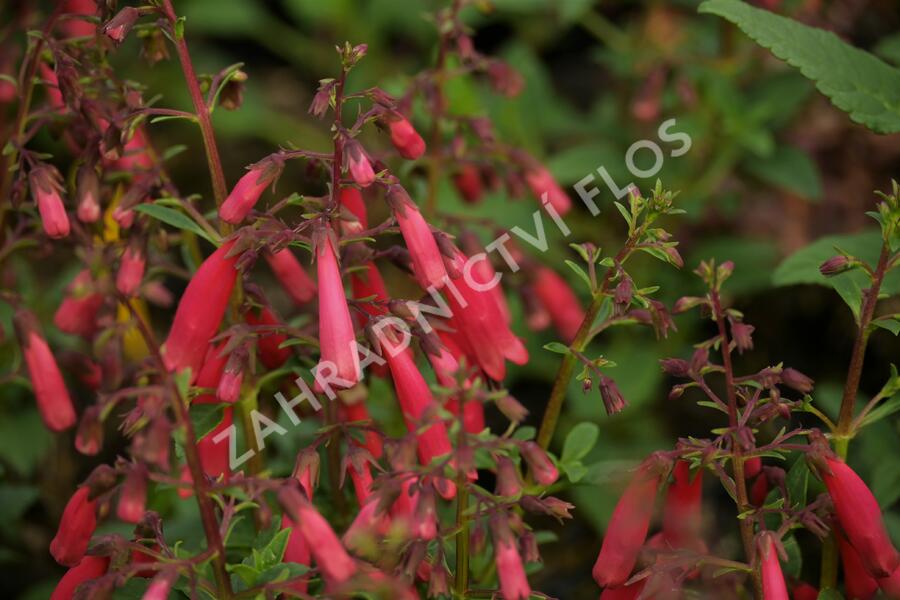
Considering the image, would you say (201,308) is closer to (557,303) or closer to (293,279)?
(293,279)

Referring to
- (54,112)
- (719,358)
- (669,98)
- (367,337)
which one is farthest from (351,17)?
(367,337)

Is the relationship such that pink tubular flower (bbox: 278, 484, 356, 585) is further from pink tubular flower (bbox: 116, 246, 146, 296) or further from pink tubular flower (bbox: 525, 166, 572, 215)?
pink tubular flower (bbox: 525, 166, 572, 215)

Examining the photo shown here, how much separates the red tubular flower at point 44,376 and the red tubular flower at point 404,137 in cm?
108

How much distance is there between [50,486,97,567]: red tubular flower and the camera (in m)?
2.14

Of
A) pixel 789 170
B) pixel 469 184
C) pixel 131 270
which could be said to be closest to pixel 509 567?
pixel 131 270

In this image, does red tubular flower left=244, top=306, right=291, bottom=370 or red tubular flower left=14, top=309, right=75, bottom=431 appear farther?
red tubular flower left=14, top=309, right=75, bottom=431

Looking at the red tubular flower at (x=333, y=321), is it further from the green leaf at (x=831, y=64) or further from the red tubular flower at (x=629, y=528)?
the green leaf at (x=831, y=64)

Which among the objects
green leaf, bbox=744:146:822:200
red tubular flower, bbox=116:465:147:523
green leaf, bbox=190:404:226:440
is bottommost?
green leaf, bbox=744:146:822:200

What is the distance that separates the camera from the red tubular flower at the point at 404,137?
2.19 meters

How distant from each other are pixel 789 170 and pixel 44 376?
2772mm

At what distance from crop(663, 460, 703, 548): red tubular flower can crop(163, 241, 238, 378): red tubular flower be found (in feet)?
3.20

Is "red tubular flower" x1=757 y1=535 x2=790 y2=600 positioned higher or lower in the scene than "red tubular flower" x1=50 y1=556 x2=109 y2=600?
lower

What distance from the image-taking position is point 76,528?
2148mm

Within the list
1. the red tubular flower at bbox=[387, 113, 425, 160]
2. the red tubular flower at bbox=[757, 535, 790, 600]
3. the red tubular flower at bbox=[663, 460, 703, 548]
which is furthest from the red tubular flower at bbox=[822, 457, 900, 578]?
the red tubular flower at bbox=[387, 113, 425, 160]
